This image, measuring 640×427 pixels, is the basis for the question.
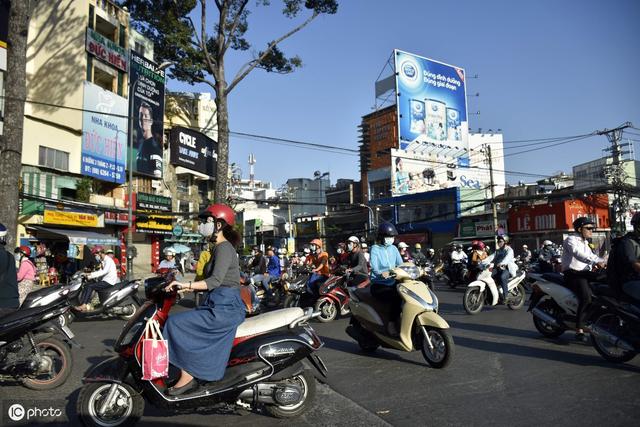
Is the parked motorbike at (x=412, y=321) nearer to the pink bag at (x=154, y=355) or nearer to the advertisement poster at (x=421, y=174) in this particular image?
the pink bag at (x=154, y=355)

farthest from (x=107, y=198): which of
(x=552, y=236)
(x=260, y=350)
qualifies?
(x=552, y=236)

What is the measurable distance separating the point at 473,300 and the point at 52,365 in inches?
296

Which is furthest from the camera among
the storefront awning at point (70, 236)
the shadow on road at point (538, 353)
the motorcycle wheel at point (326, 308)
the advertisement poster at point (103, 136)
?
the advertisement poster at point (103, 136)

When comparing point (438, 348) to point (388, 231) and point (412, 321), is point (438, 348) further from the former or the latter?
point (388, 231)

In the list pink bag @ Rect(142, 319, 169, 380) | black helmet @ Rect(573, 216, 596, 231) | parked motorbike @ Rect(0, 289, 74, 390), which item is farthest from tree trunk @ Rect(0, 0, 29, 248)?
black helmet @ Rect(573, 216, 596, 231)

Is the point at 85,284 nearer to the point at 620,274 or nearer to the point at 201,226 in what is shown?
the point at 201,226

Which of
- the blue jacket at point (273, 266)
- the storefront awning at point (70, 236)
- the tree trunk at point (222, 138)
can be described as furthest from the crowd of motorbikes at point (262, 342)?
the storefront awning at point (70, 236)

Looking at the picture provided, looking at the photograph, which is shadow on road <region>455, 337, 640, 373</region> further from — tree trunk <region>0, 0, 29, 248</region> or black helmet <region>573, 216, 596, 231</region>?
tree trunk <region>0, 0, 29, 248</region>

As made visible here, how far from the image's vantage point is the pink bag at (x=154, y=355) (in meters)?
3.62

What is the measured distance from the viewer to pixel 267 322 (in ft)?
13.6

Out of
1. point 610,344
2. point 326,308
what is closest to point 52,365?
point 326,308

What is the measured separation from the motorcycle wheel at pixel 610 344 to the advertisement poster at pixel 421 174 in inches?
1717

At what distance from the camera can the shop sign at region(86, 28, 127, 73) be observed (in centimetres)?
2622

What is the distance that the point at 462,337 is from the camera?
748 centimetres
